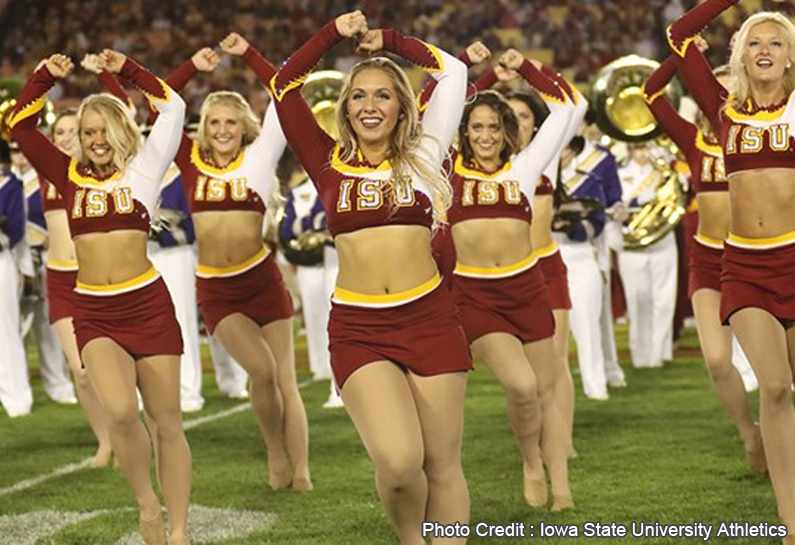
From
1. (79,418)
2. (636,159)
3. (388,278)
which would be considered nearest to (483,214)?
(388,278)

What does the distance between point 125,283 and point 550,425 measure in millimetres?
1903

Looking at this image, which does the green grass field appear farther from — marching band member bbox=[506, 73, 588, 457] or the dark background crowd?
the dark background crowd

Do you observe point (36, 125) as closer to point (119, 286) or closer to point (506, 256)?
point (119, 286)

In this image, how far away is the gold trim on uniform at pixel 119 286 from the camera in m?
6.07

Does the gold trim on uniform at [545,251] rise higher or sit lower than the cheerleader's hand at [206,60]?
lower

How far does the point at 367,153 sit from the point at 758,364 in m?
1.56

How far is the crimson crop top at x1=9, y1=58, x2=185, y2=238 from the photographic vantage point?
6.12m

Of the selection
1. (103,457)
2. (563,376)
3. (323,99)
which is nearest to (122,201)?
(563,376)

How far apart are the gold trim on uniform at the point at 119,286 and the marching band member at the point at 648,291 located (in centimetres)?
753

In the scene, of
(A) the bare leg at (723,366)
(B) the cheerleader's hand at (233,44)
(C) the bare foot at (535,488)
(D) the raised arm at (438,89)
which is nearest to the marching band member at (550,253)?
(A) the bare leg at (723,366)

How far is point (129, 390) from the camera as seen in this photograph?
594 centimetres

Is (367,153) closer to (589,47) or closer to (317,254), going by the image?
(317,254)

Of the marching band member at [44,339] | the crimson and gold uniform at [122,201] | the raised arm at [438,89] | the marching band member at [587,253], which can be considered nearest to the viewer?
the raised arm at [438,89]

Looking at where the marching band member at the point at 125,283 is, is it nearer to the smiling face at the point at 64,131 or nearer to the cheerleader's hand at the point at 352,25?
the cheerleader's hand at the point at 352,25
